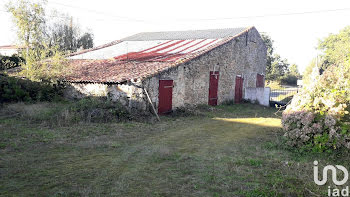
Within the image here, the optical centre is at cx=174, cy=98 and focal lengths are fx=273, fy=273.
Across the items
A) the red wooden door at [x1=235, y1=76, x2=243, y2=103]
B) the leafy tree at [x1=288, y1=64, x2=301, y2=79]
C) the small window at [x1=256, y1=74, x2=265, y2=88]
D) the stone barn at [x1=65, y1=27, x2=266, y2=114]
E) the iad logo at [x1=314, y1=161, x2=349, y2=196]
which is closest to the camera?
the iad logo at [x1=314, y1=161, x2=349, y2=196]

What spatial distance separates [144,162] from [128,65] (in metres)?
9.73

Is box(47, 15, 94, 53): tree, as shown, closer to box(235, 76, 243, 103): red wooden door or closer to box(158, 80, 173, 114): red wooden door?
box(235, 76, 243, 103): red wooden door

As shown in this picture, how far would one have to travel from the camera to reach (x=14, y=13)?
13961 millimetres

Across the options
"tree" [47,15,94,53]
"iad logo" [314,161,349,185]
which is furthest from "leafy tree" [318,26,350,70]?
"iad logo" [314,161,349,185]

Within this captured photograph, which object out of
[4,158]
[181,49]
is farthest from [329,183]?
[181,49]

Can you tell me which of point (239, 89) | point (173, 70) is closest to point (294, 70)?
point (239, 89)

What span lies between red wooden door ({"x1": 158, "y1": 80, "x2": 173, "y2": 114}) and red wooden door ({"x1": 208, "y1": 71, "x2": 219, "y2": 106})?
4.16 meters

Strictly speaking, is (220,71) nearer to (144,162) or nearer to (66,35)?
(144,162)

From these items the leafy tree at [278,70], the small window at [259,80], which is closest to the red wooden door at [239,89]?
the small window at [259,80]

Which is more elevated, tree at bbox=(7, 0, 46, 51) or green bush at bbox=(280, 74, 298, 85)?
tree at bbox=(7, 0, 46, 51)

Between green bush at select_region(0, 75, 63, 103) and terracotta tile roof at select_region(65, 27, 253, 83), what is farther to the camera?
terracotta tile roof at select_region(65, 27, 253, 83)

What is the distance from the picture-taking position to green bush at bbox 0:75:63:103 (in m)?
12.5

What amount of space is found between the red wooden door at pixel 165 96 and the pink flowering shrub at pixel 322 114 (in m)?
6.28

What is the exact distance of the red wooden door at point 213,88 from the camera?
17.0 m
